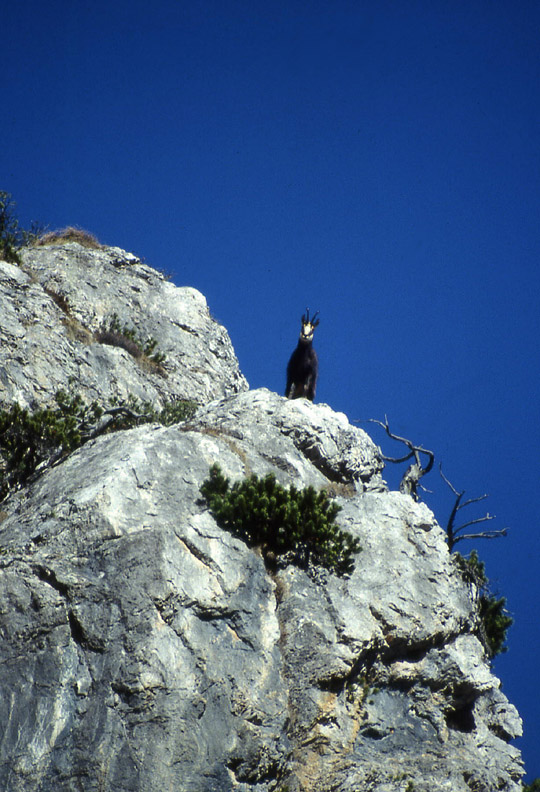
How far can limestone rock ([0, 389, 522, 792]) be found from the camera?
10.3 m

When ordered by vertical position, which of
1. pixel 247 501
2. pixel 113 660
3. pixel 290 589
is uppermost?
pixel 247 501

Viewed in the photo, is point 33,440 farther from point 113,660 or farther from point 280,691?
point 280,691

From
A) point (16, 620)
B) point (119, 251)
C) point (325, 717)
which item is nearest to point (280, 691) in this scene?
point (325, 717)

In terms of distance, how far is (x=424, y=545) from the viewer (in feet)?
47.9

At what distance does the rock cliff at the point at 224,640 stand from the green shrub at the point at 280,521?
0.31 m

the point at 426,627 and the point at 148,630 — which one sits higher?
the point at 426,627

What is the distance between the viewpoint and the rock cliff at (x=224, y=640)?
1030 centimetres

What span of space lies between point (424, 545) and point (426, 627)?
6.04 feet

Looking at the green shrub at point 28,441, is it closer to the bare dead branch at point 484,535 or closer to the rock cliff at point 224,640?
the rock cliff at point 224,640

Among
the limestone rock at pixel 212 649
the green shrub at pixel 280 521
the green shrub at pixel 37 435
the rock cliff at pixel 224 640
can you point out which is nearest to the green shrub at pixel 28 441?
the green shrub at pixel 37 435

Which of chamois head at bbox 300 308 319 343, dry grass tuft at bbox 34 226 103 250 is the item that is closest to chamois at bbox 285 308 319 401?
chamois head at bbox 300 308 319 343

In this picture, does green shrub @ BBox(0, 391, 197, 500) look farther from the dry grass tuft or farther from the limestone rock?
the dry grass tuft

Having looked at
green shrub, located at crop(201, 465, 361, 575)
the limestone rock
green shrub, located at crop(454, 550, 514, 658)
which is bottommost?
the limestone rock

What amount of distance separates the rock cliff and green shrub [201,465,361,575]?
0.31m
